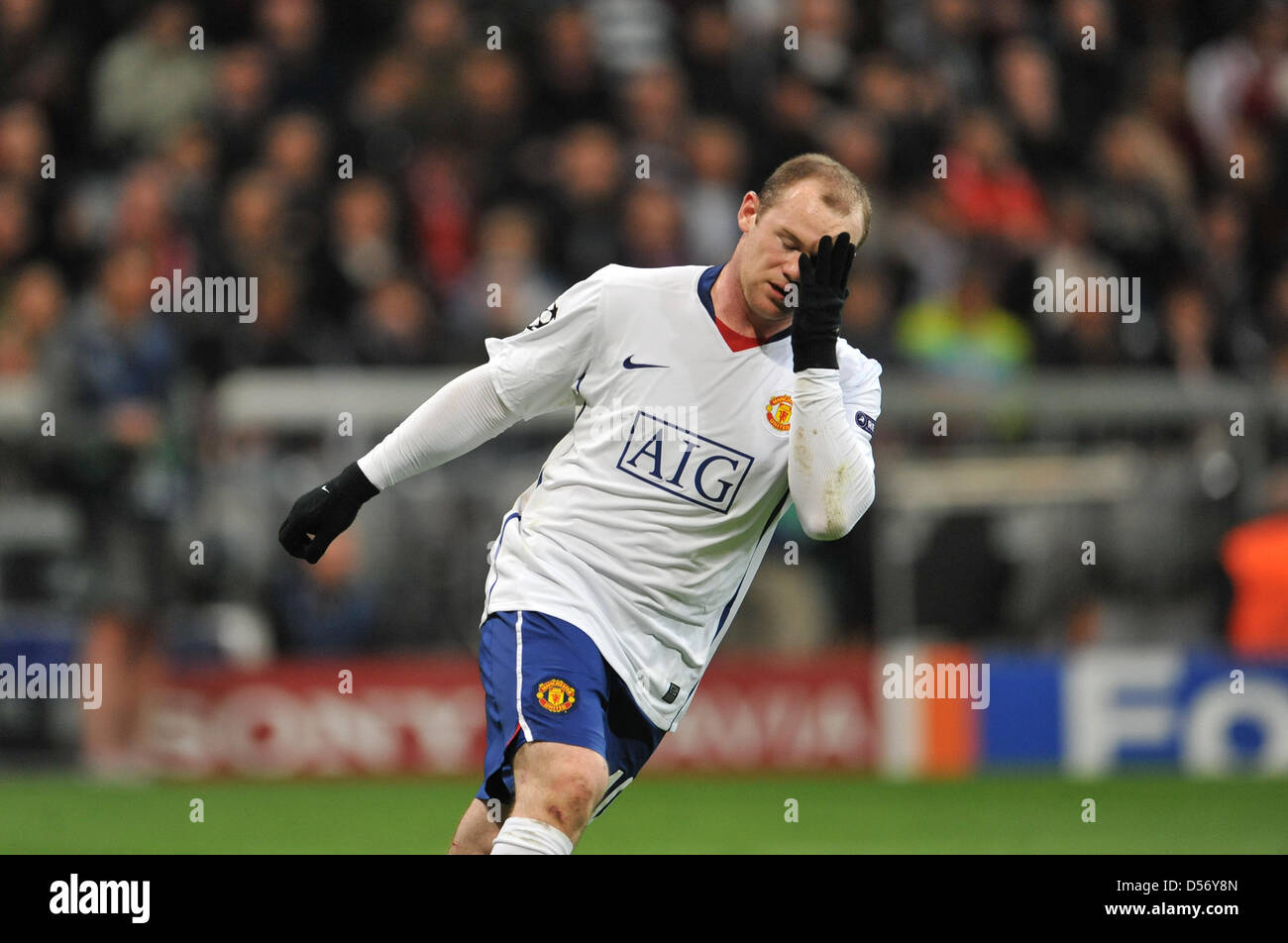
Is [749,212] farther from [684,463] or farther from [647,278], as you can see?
[684,463]

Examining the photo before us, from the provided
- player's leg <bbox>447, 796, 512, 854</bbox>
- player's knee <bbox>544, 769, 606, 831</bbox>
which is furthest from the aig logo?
player's leg <bbox>447, 796, 512, 854</bbox>

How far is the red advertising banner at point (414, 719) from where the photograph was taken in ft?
39.0

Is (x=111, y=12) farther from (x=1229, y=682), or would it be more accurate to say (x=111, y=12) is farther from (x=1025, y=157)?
(x=1229, y=682)

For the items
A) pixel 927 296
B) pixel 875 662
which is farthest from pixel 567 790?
pixel 927 296

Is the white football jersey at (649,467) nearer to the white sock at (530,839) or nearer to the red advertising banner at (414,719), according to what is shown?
the white sock at (530,839)

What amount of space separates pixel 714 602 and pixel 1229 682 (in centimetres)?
703

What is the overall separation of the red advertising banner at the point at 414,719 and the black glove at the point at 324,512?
6.19 m

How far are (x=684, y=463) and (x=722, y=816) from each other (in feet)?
15.7

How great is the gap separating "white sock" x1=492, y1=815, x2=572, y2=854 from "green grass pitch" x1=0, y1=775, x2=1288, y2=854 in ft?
11.2

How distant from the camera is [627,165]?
13992 mm

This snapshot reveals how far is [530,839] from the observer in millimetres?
5148

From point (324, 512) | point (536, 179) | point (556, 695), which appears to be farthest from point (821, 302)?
point (536, 179)

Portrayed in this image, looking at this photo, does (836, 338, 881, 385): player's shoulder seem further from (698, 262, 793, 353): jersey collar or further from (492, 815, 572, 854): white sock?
(492, 815, 572, 854): white sock

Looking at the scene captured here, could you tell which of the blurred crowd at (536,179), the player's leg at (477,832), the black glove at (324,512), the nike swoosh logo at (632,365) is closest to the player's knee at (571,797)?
the player's leg at (477,832)
